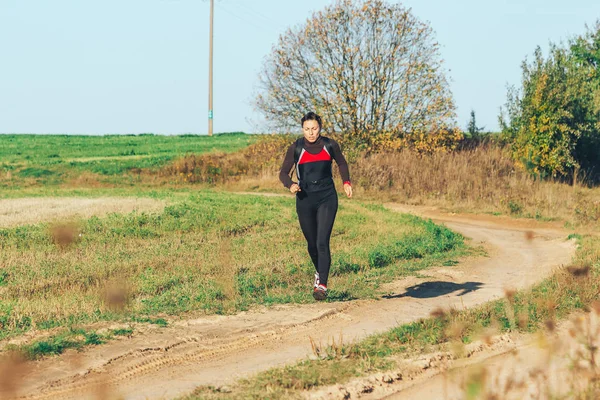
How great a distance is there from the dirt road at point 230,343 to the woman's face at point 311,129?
6.84 feet

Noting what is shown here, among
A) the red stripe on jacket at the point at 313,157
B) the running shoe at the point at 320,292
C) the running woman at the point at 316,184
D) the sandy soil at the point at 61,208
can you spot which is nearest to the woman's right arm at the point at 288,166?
the running woman at the point at 316,184

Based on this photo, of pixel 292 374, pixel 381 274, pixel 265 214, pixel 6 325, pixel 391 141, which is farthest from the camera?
pixel 391 141

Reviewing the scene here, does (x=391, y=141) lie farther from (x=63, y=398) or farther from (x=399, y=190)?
(x=63, y=398)

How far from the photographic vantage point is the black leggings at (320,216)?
31.0 feet

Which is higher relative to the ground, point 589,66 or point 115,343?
point 589,66

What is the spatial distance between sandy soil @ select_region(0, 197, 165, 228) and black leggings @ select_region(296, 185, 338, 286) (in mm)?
10453

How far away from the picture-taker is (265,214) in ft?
64.2

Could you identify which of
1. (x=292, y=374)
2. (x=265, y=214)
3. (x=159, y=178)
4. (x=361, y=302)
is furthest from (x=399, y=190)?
(x=292, y=374)

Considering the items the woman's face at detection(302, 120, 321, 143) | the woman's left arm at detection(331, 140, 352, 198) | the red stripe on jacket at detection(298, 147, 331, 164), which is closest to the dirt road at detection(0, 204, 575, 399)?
the woman's left arm at detection(331, 140, 352, 198)

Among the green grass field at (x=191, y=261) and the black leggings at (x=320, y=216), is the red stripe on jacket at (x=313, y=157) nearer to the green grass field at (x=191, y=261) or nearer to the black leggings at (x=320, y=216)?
the black leggings at (x=320, y=216)

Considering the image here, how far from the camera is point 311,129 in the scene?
30.1ft

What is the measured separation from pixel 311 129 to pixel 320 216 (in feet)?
3.64

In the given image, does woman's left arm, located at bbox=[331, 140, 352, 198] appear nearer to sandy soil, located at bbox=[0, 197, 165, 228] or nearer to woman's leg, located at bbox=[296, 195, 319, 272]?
woman's leg, located at bbox=[296, 195, 319, 272]

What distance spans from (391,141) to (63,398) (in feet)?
84.3
